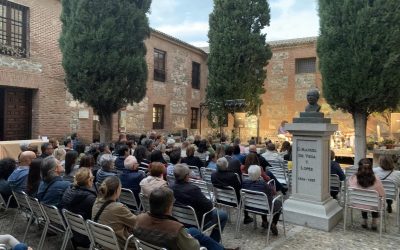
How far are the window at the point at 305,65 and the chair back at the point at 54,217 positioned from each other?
17646 millimetres

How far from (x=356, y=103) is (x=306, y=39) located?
1118 cm

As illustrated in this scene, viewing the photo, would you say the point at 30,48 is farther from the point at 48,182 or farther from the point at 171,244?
the point at 171,244

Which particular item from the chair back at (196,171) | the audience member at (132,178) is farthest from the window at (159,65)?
the audience member at (132,178)

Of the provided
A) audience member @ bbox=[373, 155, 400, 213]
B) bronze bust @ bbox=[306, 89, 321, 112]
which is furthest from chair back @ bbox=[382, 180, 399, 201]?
bronze bust @ bbox=[306, 89, 321, 112]

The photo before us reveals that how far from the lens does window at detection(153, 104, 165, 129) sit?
56.1 feet

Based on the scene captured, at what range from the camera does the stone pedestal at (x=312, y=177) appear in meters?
5.22

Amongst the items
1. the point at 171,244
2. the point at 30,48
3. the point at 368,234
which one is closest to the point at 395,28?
the point at 368,234

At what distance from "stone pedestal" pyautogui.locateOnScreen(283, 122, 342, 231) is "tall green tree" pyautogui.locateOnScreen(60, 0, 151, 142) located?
5409mm

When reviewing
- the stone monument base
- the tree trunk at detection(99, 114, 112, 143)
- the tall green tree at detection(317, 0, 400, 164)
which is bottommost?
the stone monument base

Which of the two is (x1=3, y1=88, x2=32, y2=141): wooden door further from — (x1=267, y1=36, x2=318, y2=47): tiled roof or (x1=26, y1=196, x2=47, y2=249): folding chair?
(x1=267, y1=36, x2=318, y2=47): tiled roof

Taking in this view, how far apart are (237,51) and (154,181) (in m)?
12.7

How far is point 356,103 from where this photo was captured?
8938mm

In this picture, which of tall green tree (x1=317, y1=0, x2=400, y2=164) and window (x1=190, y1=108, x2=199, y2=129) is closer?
tall green tree (x1=317, y1=0, x2=400, y2=164)

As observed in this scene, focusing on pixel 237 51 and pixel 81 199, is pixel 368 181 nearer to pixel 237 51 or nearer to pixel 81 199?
pixel 81 199
